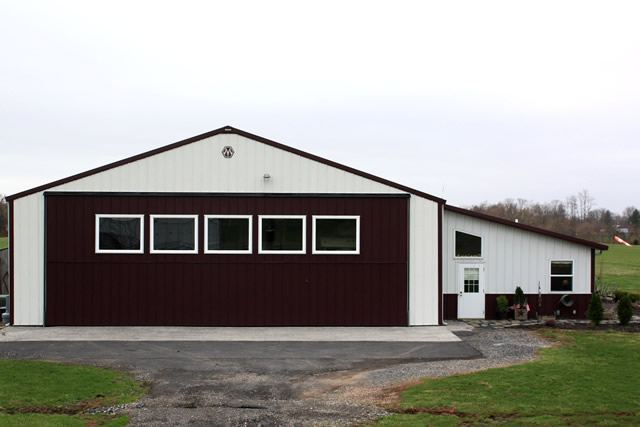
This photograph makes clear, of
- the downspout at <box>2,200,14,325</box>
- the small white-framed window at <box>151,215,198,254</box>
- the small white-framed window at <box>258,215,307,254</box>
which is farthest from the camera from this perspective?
the small white-framed window at <box>258,215,307,254</box>

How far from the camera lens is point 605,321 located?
58.5 ft

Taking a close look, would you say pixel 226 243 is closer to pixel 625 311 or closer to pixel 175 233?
pixel 175 233

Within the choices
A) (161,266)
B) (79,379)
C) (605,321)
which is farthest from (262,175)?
(605,321)

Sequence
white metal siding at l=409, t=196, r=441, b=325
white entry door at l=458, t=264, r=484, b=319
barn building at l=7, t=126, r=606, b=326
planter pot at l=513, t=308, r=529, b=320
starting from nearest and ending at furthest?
barn building at l=7, t=126, r=606, b=326
white metal siding at l=409, t=196, r=441, b=325
planter pot at l=513, t=308, r=529, b=320
white entry door at l=458, t=264, r=484, b=319

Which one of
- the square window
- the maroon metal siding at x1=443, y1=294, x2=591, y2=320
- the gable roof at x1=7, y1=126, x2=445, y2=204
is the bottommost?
the maroon metal siding at x1=443, y1=294, x2=591, y2=320

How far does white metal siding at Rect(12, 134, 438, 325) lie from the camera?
1648 centimetres

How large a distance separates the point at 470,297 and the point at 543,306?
2.23m

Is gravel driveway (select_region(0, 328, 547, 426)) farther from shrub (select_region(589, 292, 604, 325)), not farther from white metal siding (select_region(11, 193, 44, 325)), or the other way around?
white metal siding (select_region(11, 193, 44, 325))

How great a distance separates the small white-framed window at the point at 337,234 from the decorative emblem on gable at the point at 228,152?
2.94m

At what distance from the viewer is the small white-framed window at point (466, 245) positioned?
59.8 feet

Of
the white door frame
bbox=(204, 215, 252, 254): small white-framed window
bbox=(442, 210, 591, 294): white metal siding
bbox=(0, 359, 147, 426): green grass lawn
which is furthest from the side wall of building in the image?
bbox=(0, 359, 147, 426): green grass lawn

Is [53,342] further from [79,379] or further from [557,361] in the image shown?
[557,361]

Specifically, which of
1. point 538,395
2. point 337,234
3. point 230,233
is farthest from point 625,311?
point 230,233

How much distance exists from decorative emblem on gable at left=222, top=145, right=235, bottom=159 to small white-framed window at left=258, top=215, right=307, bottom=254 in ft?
6.42
